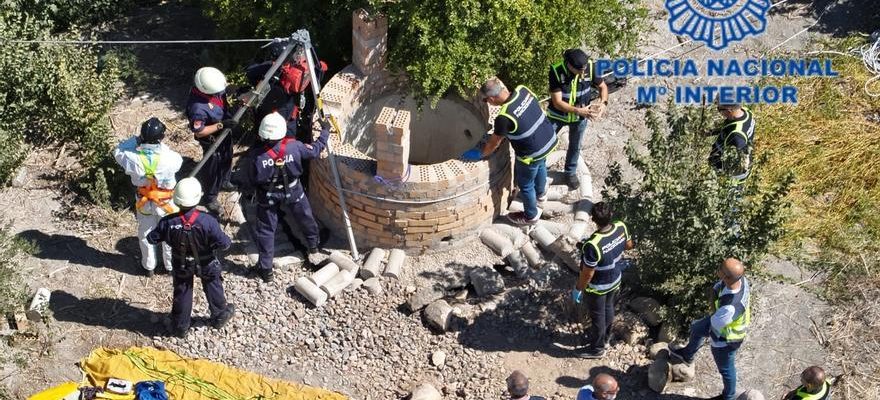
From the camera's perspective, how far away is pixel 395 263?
10.0 m

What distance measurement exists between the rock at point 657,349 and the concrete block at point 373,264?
2736 mm

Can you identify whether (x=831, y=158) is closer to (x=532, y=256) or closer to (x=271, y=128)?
(x=532, y=256)

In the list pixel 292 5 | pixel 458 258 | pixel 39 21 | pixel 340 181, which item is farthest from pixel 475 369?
pixel 39 21

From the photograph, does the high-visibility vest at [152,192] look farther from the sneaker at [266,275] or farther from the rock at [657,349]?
the rock at [657,349]

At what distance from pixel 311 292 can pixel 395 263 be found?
891 millimetres

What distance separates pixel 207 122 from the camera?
33.2 ft

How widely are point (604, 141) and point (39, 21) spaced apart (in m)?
7.01

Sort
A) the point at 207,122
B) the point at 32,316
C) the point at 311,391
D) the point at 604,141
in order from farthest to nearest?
1. the point at 604,141
2. the point at 207,122
3. the point at 32,316
4. the point at 311,391

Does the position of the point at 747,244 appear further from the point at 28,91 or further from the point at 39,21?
the point at 39,21

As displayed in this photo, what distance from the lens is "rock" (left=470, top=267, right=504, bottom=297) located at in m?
9.80

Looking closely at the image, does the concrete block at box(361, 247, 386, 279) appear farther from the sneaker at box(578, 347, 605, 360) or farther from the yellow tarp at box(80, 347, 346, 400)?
the sneaker at box(578, 347, 605, 360)

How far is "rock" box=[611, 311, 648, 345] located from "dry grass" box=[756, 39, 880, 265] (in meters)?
2.11

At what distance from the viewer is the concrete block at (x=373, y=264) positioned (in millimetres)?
9961

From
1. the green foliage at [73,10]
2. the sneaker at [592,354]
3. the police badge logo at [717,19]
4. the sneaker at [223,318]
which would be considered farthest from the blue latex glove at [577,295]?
the green foliage at [73,10]
